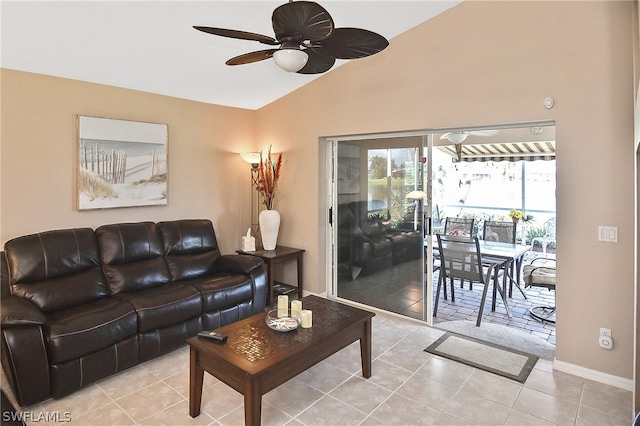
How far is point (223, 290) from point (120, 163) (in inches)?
69.9

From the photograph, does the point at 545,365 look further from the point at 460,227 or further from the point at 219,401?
the point at 460,227

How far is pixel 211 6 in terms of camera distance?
2.75 meters

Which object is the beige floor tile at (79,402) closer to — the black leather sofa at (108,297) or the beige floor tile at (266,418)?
the black leather sofa at (108,297)

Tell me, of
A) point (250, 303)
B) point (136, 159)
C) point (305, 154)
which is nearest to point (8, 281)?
point (136, 159)

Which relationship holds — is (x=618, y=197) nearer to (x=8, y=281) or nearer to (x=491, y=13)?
(x=491, y=13)

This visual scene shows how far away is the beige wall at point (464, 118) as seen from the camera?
2.76 meters

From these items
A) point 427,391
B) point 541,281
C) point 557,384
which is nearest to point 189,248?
point 427,391

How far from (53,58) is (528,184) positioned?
7786 millimetres

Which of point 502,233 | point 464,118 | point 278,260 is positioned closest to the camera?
point 464,118

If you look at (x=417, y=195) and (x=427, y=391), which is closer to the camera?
(x=427, y=391)

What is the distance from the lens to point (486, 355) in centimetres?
330

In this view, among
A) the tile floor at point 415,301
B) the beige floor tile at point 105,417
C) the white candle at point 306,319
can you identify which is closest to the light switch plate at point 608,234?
the tile floor at point 415,301

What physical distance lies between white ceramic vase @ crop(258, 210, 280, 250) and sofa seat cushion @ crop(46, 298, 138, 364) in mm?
2013

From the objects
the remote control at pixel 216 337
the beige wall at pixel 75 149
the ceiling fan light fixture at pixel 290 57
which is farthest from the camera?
the beige wall at pixel 75 149
